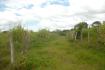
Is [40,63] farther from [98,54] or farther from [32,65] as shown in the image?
[98,54]

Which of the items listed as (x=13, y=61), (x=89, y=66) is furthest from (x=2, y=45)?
(x=89, y=66)

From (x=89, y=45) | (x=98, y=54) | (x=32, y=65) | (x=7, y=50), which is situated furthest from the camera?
(x=89, y=45)

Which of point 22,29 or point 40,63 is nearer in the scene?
point 40,63

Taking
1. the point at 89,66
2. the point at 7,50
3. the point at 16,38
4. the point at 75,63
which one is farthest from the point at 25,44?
the point at 89,66

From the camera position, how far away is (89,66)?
27.5 metres

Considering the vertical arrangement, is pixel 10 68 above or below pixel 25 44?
below

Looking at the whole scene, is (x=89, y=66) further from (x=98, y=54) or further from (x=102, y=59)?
(x=98, y=54)

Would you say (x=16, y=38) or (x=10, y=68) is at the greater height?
(x=16, y=38)

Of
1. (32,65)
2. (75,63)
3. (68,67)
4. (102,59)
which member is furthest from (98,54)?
(32,65)

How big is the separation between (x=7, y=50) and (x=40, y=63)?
10.7 metres

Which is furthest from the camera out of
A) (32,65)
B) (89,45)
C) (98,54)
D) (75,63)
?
(89,45)

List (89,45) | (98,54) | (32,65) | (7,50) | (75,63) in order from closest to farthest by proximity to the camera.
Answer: (32,65), (75,63), (98,54), (7,50), (89,45)

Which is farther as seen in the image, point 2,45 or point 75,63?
point 2,45

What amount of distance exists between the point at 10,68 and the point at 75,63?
341 inches
